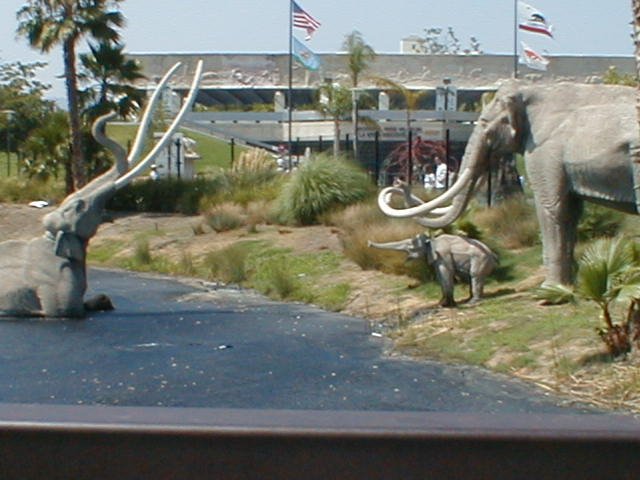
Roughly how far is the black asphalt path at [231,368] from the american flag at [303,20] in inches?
1165

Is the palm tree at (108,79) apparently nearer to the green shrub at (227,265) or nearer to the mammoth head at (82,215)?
the green shrub at (227,265)

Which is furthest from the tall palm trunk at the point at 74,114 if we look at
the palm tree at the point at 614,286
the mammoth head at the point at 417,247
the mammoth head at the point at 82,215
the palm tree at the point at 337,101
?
the palm tree at the point at 614,286

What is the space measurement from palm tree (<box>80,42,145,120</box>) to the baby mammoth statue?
67.3 feet

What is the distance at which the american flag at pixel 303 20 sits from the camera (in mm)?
45656

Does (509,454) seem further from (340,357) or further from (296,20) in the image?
(296,20)

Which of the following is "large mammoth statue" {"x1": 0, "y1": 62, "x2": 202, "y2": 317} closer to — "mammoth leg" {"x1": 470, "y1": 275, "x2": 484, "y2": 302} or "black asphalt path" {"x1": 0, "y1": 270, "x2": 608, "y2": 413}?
"black asphalt path" {"x1": 0, "y1": 270, "x2": 608, "y2": 413}

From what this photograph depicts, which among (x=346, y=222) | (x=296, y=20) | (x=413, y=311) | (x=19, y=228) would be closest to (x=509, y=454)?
(x=413, y=311)

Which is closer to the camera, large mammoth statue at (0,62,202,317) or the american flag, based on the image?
large mammoth statue at (0,62,202,317)

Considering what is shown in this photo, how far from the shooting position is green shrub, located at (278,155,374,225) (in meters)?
26.4

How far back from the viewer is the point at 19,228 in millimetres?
32062

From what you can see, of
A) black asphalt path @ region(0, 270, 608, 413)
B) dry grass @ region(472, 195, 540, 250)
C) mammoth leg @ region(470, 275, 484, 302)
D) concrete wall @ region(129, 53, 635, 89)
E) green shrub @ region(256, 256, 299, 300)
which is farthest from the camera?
concrete wall @ region(129, 53, 635, 89)

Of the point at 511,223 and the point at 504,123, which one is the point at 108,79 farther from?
the point at 504,123

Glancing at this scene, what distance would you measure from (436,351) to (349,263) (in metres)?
7.28

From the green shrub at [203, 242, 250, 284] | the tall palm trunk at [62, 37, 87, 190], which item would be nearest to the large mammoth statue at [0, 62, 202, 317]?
the green shrub at [203, 242, 250, 284]
